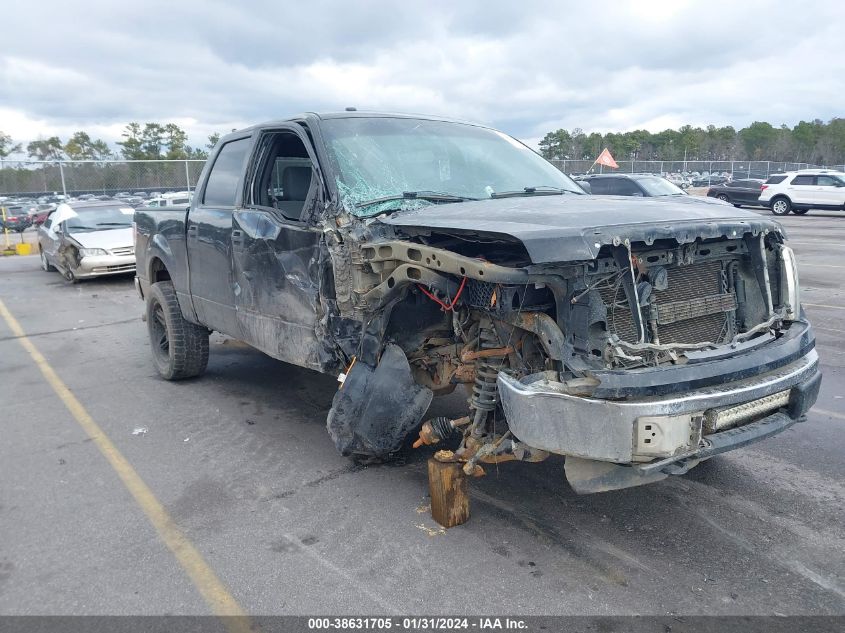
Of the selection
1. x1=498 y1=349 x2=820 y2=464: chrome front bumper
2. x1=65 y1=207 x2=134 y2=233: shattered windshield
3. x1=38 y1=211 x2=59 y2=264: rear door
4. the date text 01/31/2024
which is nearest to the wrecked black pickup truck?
x1=498 y1=349 x2=820 y2=464: chrome front bumper

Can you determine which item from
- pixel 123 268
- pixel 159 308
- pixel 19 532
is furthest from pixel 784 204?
pixel 19 532

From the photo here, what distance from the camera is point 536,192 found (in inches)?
173

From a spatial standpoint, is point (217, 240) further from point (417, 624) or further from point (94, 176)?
point (94, 176)

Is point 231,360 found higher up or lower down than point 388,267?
lower down

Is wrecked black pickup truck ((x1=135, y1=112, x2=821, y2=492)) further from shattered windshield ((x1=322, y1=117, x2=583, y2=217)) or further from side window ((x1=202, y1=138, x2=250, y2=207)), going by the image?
side window ((x1=202, y1=138, x2=250, y2=207))

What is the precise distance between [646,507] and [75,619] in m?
2.83

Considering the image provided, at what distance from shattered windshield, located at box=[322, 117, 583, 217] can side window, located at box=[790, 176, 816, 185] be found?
950 inches

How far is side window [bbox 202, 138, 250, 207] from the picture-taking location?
16.6ft

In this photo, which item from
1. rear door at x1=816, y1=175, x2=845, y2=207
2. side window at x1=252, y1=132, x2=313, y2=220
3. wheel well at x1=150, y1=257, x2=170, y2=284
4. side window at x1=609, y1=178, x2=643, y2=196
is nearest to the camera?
side window at x1=252, y1=132, x2=313, y2=220

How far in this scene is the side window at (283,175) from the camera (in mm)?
4582

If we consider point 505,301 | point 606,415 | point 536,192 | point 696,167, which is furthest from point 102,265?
point 696,167

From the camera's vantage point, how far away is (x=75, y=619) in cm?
282

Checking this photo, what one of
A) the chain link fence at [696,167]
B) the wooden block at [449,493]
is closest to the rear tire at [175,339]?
the wooden block at [449,493]

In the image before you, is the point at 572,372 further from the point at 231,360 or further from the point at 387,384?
the point at 231,360
